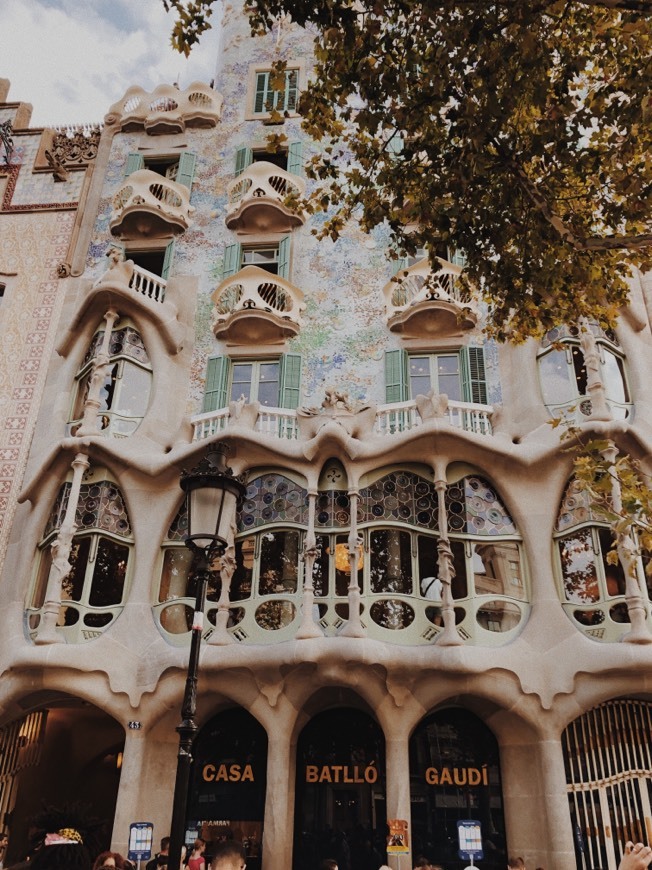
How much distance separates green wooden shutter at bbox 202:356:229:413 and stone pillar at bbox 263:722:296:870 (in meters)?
6.61

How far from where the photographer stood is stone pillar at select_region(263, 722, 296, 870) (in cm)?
1186

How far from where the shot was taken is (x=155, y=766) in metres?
13.0

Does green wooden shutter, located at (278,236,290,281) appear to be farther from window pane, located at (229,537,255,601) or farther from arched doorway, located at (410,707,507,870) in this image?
arched doorway, located at (410,707,507,870)

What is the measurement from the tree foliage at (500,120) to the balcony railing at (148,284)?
325 inches

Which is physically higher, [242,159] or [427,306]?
[242,159]

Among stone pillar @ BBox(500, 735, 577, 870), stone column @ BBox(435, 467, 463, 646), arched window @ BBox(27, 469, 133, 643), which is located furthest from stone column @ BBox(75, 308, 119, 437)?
stone pillar @ BBox(500, 735, 577, 870)

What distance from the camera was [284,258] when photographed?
57.3 feet

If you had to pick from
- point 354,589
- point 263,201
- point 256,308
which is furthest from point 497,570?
point 263,201

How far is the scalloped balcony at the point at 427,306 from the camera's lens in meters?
15.6

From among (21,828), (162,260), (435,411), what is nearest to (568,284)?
(435,411)

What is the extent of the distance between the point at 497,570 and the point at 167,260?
10.6m

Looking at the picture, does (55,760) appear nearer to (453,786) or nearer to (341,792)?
(341,792)

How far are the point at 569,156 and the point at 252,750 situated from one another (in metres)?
11.3

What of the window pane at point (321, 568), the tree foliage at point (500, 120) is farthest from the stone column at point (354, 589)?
the tree foliage at point (500, 120)
